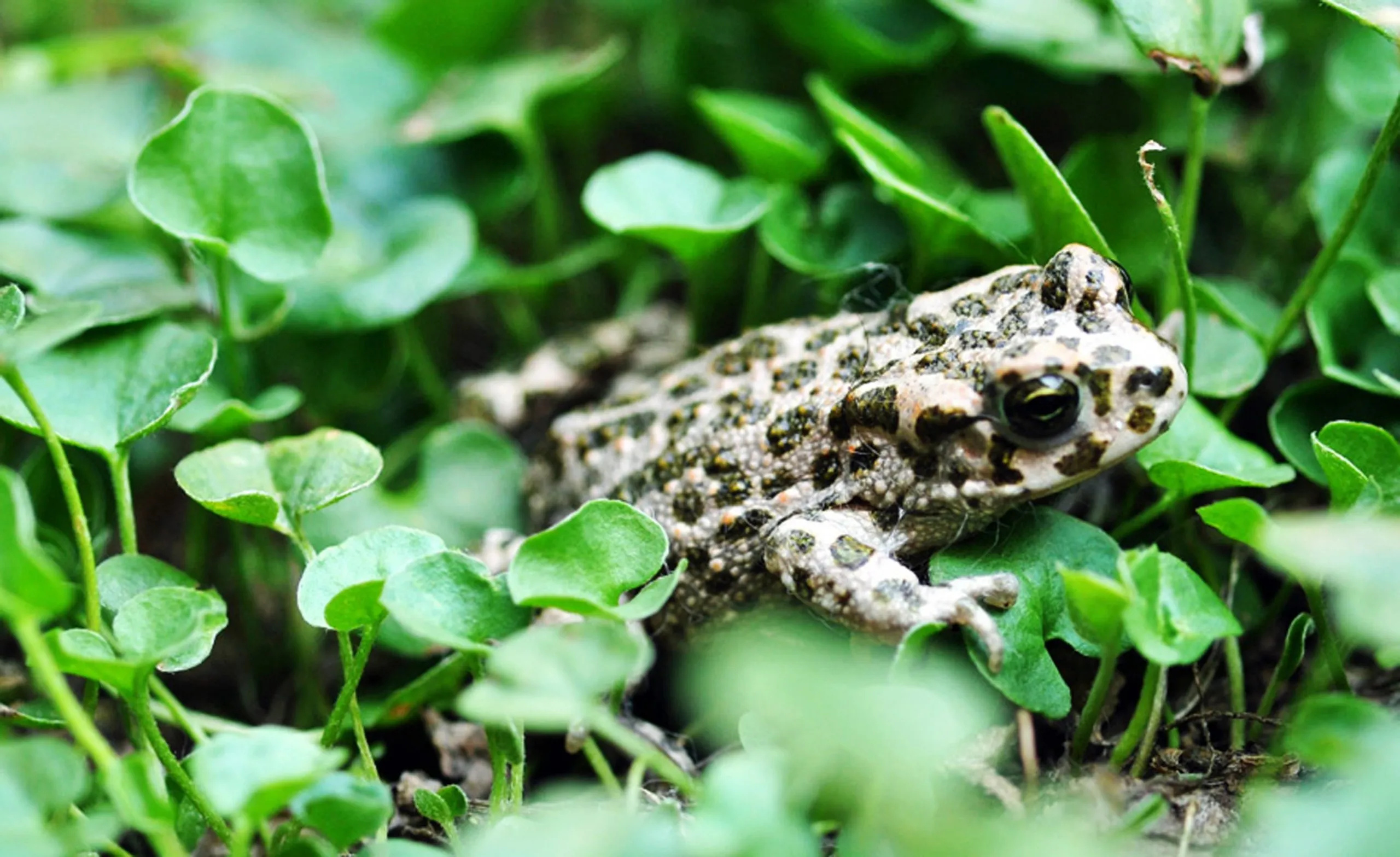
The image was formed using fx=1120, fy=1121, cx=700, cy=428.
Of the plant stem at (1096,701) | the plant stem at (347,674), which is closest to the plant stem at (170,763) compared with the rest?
the plant stem at (347,674)

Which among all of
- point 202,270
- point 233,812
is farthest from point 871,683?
point 202,270

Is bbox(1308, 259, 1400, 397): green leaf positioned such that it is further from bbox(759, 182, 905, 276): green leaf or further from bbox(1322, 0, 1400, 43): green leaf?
bbox(759, 182, 905, 276): green leaf

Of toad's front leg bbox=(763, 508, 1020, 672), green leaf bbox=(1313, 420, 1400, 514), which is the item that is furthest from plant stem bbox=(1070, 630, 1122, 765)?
green leaf bbox=(1313, 420, 1400, 514)

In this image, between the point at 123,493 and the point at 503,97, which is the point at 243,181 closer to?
the point at 123,493

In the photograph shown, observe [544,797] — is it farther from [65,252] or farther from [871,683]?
[65,252]

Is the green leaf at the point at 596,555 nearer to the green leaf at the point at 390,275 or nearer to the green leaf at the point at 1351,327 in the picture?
the green leaf at the point at 390,275
